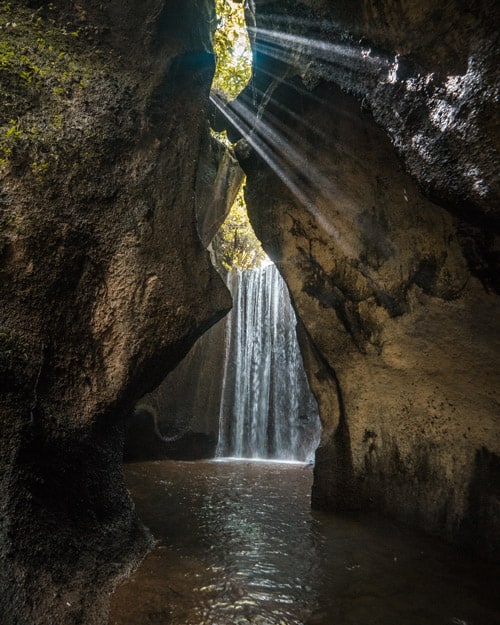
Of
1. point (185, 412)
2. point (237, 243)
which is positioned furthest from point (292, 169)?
point (237, 243)

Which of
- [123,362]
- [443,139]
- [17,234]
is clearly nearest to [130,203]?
[17,234]

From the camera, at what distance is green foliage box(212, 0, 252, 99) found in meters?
8.47

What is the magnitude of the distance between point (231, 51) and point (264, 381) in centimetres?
887

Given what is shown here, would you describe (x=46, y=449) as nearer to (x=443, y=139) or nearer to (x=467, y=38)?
(x=443, y=139)

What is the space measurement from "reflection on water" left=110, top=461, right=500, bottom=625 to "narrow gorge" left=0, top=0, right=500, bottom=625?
0.07 m

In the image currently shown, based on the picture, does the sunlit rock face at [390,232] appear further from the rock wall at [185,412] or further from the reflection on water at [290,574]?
the rock wall at [185,412]

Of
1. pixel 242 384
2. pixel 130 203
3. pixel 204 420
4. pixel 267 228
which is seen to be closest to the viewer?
pixel 130 203

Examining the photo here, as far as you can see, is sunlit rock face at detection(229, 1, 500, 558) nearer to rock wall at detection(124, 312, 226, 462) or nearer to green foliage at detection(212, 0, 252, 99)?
green foliage at detection(212, 0, 252, 99)

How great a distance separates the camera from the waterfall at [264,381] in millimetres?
11773

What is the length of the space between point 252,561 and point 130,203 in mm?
3260

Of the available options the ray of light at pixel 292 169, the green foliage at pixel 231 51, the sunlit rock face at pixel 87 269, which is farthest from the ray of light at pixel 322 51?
the green foliage at pixel 231 51

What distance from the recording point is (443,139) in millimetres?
2535

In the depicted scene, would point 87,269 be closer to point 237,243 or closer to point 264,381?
point 264,381

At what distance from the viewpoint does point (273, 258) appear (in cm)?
597
